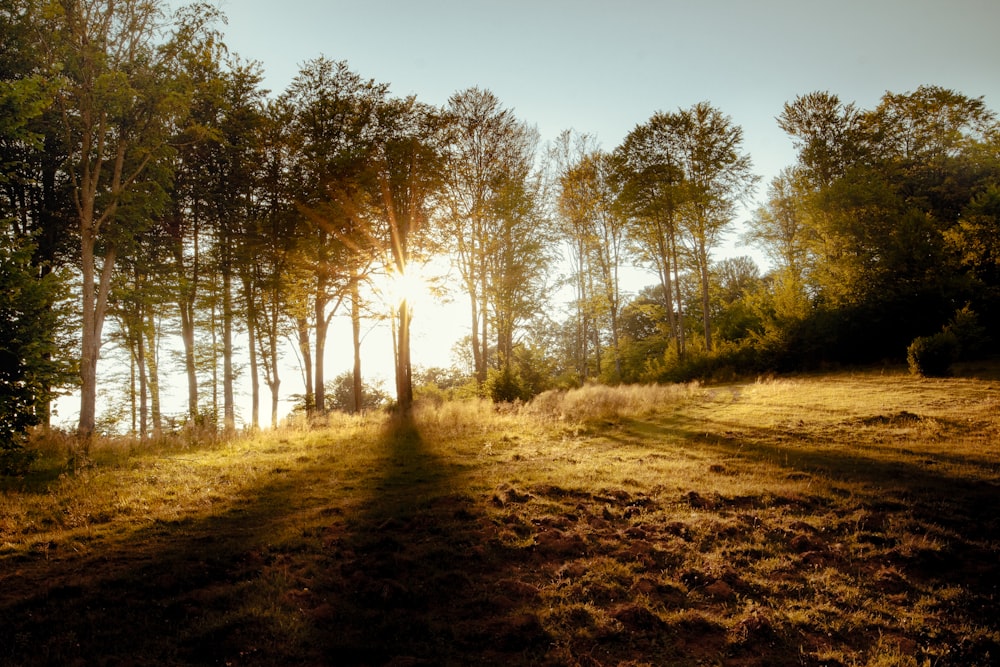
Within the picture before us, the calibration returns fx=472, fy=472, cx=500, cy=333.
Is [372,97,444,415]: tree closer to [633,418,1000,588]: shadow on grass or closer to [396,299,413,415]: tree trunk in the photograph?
[396,299,413,415]: tree trunk

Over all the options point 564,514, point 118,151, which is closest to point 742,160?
point 564,514

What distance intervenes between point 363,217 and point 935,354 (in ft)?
72.3

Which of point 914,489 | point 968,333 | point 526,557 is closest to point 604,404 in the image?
point 914,489

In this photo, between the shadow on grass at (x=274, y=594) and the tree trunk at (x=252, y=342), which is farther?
the tree trunk at (x=252, y=342)

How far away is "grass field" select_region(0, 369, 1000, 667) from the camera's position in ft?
12.2

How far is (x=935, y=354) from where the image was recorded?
17.0 meters

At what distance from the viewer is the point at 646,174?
27016mm

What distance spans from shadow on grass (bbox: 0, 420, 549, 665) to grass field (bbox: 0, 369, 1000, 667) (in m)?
0.02

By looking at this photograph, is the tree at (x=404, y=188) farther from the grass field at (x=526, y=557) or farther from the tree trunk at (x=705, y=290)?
the tree trunk at (x=705, y=290)

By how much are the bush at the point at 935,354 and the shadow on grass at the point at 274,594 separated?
19081 mm

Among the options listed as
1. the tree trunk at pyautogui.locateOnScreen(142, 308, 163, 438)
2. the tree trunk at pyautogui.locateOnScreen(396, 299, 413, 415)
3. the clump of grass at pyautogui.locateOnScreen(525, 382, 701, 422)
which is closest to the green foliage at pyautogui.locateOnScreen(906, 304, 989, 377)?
the clump of grass at pyautogui.locateOnScreen(525, 382, 701, 422)

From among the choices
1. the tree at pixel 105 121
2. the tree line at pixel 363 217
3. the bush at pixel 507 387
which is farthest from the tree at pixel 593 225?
the tree at pixel 105 121

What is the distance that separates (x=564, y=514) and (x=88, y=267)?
1698cm

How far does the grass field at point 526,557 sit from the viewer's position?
3.72m
